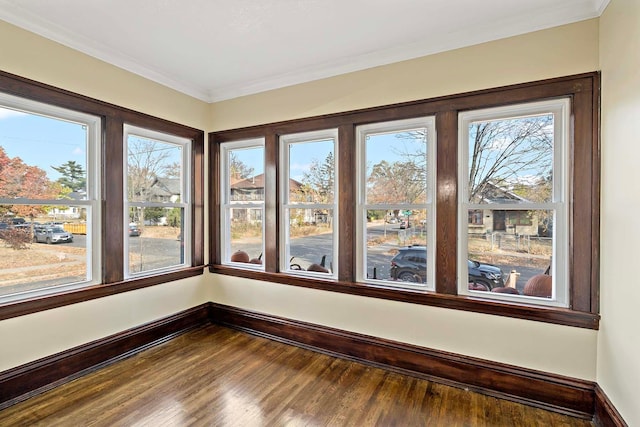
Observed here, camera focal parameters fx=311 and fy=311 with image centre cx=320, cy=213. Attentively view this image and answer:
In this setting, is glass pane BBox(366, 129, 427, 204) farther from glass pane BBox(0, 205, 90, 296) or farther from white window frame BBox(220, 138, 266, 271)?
glass pane BBox(0, 205, 90, 296)

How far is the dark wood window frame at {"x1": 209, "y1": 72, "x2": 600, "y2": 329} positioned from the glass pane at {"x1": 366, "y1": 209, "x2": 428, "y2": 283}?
0.16 m

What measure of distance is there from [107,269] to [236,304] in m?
1.46

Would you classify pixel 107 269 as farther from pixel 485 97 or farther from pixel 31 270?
pixel 485 97

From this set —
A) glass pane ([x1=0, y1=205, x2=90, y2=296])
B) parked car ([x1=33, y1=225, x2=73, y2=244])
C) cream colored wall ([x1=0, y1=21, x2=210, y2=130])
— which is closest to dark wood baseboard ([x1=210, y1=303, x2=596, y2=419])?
glass pane ([x1=0, y1=205, x2=90, y2=296])

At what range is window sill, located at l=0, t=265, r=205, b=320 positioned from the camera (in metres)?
2.36

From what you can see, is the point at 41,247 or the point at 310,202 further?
the point at 310,202

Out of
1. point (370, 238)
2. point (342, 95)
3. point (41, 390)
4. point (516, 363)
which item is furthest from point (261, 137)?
point (516, 363)

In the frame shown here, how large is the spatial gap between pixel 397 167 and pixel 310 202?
1.03 metres

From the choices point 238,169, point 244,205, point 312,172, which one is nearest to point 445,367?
point 312,172

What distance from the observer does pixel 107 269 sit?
9.73 feet

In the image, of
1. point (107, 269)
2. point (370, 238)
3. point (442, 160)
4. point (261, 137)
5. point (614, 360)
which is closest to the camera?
point (614, 360)

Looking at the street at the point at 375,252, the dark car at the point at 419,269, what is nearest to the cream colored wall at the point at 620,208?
the street at the point at 375,252

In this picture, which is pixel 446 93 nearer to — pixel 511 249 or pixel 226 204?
pixel 511 249

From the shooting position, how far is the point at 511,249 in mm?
2559
